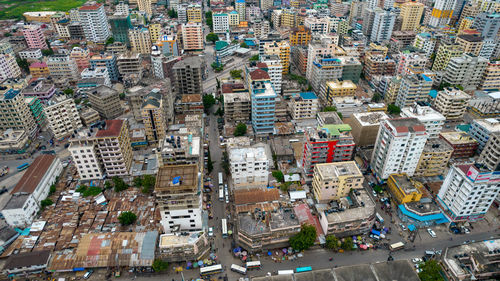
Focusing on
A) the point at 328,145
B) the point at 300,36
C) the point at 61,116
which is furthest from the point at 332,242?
the point at 300,36

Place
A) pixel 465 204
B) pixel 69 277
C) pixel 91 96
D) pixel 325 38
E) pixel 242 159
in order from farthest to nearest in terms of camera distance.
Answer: pixel 325 38 → pixel 91 96 → pixel 242 159 → pixel 465 204 → pixel 69 277

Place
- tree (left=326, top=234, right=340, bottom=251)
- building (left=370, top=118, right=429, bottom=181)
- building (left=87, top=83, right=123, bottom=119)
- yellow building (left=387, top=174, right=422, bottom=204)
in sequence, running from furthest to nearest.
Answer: building (left=87, top=83, right=123, bottom=119) < building (left=370, top=118, right=429, bottom=181) < yellow building (left=387, top=174, right=422, bottom=204) < tree (left=326, top=234, right=340, bottom=251)

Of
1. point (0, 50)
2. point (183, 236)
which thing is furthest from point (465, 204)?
point (0, 50)

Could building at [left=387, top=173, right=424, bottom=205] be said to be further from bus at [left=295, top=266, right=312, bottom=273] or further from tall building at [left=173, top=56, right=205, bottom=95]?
tall building at [left=173, top=56, right=205, bottom=95]

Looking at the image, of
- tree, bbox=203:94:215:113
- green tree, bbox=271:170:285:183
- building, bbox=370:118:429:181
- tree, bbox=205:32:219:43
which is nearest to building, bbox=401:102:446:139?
building, bbox=370:118:429:181

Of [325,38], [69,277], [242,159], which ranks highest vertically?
[325,38]

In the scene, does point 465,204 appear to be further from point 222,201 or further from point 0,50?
point 0,50

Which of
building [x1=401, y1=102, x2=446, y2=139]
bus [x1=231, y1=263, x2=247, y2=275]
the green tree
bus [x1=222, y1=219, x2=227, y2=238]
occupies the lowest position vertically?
bus [x1=231, y1=263, x2=247, y2=275]
